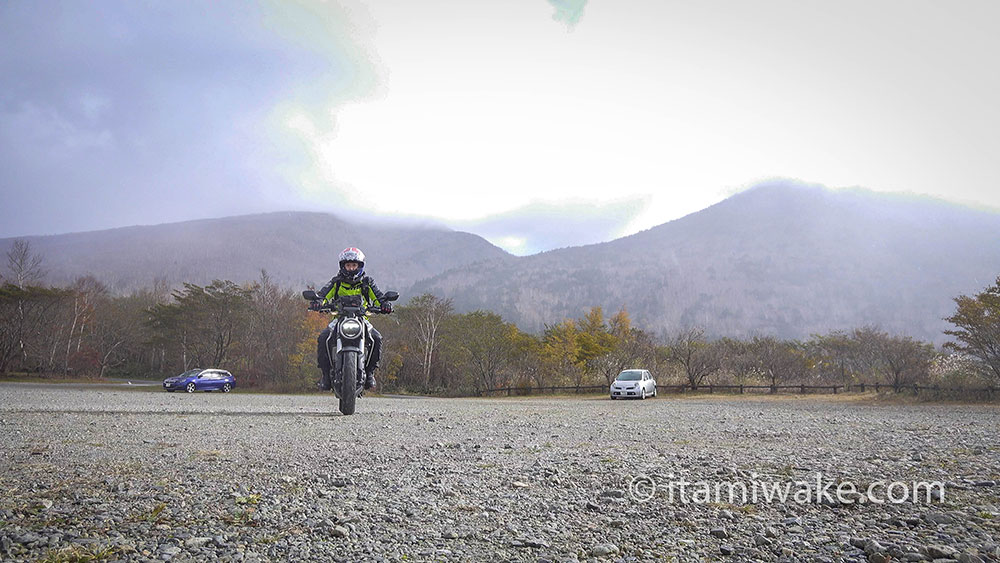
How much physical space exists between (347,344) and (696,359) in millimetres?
31549

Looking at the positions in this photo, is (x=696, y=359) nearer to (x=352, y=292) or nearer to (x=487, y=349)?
(x=487, y=349)

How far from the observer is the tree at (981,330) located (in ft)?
70.9

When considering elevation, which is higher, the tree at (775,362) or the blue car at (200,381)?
the tree at (775,362)

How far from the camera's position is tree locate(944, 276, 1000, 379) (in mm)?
21609

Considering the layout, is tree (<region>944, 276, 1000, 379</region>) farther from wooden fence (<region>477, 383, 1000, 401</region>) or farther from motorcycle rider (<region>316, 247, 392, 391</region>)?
motorcycle rider (<region>316, 247, 392, 391</region>)

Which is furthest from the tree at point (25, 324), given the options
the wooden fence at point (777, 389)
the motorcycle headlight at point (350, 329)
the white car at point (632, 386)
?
the motorcycle headlight at point (350, 329)

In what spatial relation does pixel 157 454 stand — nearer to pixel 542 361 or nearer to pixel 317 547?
pixel 317 547

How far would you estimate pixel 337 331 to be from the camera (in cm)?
815

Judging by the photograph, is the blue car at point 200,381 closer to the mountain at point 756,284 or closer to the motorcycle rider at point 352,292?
the motorcycle rider at point 352,292

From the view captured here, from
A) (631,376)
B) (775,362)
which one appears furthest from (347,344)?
(775,362)

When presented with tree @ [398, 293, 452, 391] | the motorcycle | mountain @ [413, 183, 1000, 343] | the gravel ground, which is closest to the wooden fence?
tree @ [398, 293, 452, 391]

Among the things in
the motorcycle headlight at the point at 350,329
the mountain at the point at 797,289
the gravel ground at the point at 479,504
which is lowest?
the gravel ground at the point at 479,504

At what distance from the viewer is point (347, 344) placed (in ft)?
26.6

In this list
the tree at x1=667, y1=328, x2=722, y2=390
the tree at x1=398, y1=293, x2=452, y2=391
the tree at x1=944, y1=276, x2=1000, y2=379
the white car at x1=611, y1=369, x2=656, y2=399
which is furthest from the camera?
the tree at x1=398, y1=293, x2=452, y2=391
